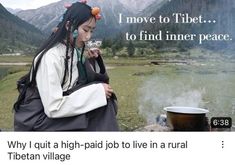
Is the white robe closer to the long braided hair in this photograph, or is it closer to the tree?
the long braided hair

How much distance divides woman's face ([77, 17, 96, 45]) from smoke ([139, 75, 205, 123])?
44cm

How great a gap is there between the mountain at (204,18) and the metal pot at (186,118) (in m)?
0.37

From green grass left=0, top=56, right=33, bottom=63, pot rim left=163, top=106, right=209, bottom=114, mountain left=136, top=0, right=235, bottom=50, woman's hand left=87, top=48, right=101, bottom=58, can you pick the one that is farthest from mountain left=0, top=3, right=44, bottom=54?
pot rim left=163, top=106, right=209, bottom=114

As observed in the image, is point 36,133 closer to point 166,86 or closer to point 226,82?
point 166,86


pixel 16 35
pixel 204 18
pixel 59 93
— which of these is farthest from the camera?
pixel 16 35

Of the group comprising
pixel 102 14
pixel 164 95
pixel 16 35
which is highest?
pixel 102 14

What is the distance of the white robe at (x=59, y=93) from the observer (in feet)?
8.27

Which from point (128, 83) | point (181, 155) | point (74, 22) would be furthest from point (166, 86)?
point (74, 22)

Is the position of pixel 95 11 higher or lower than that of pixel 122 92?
higher

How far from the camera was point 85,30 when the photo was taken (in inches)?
104

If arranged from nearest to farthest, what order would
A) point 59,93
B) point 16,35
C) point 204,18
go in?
1. point 59,93
2. point 204,18
3. point 16,35

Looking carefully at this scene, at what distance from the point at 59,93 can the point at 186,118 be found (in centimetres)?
73
